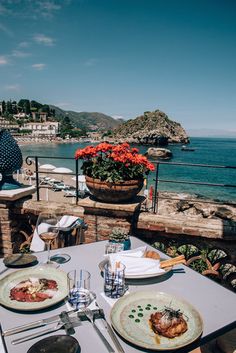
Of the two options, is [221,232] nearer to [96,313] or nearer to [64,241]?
[64,241]

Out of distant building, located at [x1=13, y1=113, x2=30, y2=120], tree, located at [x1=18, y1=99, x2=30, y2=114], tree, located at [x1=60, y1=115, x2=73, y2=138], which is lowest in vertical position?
tree, located at [x1=60, y1=115, x2=73, y2=138]

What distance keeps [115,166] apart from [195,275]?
148 centimetres

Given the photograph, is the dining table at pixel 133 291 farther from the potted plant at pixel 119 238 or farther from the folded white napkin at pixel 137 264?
the potted plant at pixel 119 238

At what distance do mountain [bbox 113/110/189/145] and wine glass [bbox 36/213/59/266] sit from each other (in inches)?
4447

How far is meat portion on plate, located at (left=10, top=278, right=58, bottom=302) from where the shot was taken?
144cm

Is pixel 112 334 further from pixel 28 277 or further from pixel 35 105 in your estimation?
pixel 35 105

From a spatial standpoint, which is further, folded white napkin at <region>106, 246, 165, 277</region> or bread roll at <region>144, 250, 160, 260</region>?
bread roll at <region>144, 250, 160, 260</region>

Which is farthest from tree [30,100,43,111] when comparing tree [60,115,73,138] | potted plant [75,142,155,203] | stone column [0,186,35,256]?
potted plant [75,142,155,203]

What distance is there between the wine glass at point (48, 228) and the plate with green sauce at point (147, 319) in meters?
0.70

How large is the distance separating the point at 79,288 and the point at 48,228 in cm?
55

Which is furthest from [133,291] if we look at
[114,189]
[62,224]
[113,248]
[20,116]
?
[20,116]

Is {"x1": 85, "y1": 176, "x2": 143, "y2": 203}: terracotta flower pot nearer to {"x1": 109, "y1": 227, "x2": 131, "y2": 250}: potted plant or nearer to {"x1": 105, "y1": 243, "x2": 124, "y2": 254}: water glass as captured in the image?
{"x1": 109, "y1": 227, "x2": 131, "y2": 250}: potted plant

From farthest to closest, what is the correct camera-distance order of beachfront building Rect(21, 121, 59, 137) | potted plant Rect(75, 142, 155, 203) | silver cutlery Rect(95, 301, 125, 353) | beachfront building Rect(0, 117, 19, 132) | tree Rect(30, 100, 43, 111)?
Answer: tree Rect(30, 100, 43, 111) < beachfront building Rect(21, 121, 59, 137) < beachfront building Rect(0, 117, 19, 132) < potted plant Rect(75, 142, 155, 203) < silver cutlery Rect(95, 301, 125, 353)

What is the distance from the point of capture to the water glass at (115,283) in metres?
1.52
